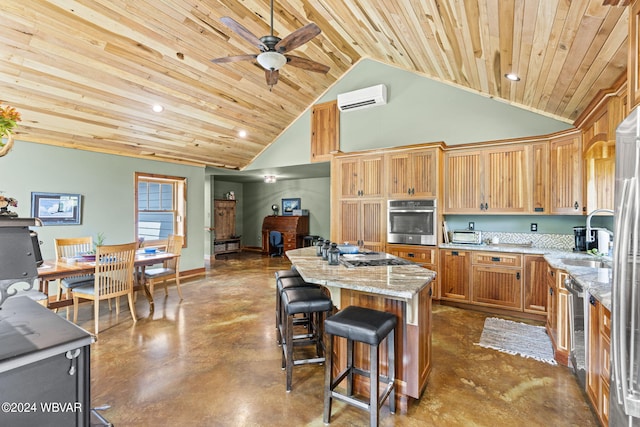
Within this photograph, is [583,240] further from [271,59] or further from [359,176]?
[271,59]

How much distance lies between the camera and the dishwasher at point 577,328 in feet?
6.85

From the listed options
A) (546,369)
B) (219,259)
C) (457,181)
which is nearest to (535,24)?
(457,181)

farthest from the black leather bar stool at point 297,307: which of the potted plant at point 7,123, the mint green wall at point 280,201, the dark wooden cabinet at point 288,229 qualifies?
the mint green wall at point 280,201

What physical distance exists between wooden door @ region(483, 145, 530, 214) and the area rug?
1.52 m

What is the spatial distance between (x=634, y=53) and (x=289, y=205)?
8270 mm

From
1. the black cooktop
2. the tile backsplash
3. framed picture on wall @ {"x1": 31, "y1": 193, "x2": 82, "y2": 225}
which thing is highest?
framed picture on wall @ {"x1": 31, "y1": 193, "x2": 82, "y2": 225}

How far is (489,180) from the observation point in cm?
420

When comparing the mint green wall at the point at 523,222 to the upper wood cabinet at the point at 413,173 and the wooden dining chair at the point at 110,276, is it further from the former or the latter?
the wooden dining chair at the point at 110,276

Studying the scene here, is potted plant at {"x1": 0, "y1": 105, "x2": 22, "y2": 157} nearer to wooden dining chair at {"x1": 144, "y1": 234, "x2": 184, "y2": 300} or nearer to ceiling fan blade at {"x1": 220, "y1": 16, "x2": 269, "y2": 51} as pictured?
ceiling fan blade at {"x1": 220, "y1": 16, "x2": 269, "y2": 51}

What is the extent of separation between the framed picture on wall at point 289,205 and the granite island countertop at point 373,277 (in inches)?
258

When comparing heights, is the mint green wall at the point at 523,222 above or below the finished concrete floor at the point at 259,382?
above

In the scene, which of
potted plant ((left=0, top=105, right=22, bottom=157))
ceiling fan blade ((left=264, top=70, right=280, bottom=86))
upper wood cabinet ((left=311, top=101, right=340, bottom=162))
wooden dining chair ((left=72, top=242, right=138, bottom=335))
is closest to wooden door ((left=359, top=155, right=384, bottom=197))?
upper wood cabinet ((left=311, top=101, right=340, bottom=162))

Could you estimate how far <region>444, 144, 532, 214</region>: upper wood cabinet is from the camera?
3.98m

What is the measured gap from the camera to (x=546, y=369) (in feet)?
8.42
